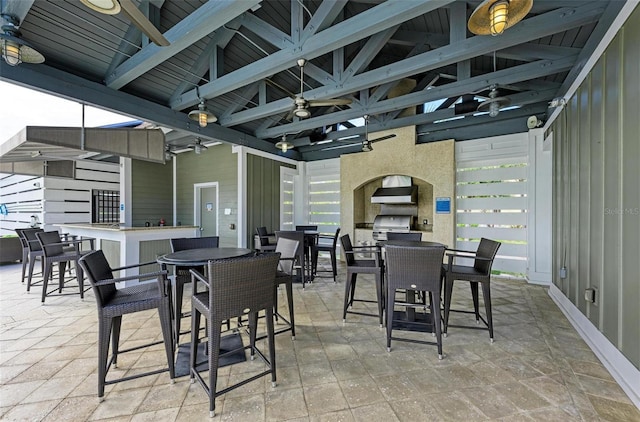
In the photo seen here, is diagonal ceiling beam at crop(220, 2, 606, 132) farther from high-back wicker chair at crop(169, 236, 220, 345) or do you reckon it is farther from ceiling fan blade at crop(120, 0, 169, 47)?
high-back wicker chair at crop(169, 236, 220, 345)

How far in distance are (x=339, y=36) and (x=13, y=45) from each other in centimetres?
297

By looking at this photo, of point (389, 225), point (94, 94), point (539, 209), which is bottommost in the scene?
point (389, 225)

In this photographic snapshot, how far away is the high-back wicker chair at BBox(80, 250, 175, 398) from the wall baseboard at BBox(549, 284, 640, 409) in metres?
3.34

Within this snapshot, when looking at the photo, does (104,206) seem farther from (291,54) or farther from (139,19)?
(139,19)

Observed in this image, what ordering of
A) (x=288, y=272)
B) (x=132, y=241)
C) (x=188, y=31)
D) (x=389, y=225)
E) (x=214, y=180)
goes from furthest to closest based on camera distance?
(x=214, y=180) → (x=389, y=225) → (x=132, y=241) → (x=288, y=272) → (x=188, y=31)

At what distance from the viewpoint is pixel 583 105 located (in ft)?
9.89

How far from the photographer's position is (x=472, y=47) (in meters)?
3.02

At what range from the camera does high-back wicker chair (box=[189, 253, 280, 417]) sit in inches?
69.7

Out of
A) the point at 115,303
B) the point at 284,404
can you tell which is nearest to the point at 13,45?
the point at 115,303

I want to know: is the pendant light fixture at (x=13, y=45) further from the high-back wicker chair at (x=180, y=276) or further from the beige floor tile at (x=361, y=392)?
the beige floor tile at (x=361, y=392)

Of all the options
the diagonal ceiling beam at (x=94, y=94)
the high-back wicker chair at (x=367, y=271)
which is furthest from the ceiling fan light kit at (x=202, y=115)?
the high-back wicker chair at (x=367, y=271)

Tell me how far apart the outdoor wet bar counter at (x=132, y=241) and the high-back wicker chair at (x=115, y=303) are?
96.7 inches

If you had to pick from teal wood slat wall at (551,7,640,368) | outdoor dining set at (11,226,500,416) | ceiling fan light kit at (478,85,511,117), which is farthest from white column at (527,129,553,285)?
outdoor dining set at (11,226,500,416)

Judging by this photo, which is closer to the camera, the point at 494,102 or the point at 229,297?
the point at 229,297
